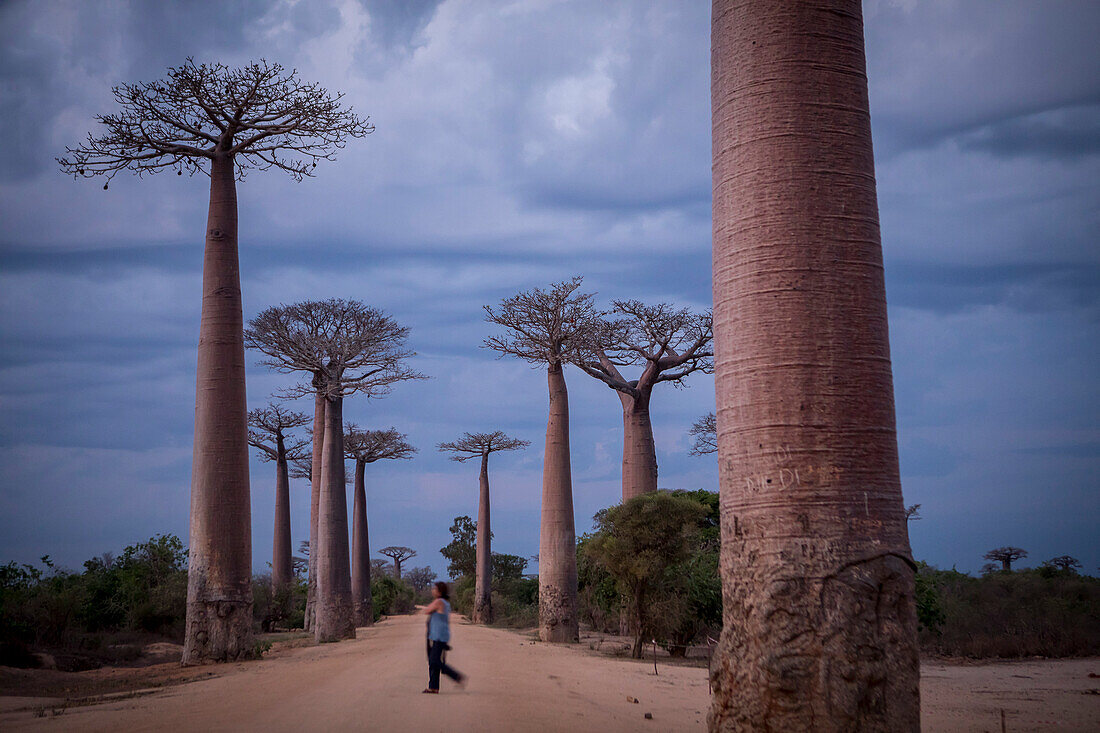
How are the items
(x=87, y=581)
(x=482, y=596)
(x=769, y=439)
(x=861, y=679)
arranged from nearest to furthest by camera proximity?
(x=861, y=679)
(x=769, y=439)
(x=87, y=581)
(x=482, y=596)

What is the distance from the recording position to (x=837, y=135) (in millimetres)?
3277

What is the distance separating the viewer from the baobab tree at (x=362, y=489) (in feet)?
76.3

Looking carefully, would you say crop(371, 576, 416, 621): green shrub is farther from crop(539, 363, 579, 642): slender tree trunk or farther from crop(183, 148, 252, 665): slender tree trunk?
crop(183, 148, 252, 665): slender tree trunk

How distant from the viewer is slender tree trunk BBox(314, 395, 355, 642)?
48.1 feet

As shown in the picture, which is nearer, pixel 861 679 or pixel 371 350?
pixel 861 679

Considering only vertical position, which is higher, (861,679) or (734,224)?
(734,224)

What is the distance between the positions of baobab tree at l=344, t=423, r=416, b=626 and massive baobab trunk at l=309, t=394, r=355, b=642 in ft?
24.9

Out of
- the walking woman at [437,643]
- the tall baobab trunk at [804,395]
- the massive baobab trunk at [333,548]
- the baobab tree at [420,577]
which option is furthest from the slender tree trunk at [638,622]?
the baobab tree at [420,577]

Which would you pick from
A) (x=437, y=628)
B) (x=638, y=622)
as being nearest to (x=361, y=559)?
→ (x=638, y=622)

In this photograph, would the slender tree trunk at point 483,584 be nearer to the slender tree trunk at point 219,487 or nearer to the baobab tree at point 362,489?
the baobab tree at point 362,489

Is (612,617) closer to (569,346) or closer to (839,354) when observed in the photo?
(569,346)

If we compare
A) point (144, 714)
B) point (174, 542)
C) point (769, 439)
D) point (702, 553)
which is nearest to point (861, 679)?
point (769, 439)

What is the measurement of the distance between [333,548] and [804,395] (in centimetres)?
1364

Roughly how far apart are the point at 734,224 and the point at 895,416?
1.02m
